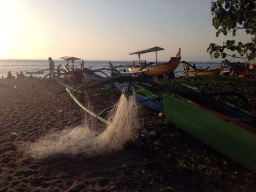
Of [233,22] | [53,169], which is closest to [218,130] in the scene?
[233,22]

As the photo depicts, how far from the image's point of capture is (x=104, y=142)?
438 cm

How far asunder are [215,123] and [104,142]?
8.70 feet

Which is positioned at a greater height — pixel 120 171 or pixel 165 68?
pixel 165 68

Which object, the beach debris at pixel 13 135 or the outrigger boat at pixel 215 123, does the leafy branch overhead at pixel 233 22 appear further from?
the beach debris at pixel 13 135

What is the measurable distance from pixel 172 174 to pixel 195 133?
1390 millimetres

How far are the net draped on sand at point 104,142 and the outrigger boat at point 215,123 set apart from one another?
100 cm

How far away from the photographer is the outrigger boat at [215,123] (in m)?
3.11

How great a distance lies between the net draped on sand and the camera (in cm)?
426

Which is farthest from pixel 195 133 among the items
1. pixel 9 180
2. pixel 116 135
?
pixel 9 180

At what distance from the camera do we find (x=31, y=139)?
17.1 ft

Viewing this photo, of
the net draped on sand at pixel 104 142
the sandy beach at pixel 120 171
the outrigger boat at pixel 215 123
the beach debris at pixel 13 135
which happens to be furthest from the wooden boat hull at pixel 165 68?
the beach debris at pixel 13 135

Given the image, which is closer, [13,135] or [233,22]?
[233,22]

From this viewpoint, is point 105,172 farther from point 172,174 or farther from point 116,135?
point 172,174

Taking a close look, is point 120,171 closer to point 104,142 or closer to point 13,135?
point 104,142
